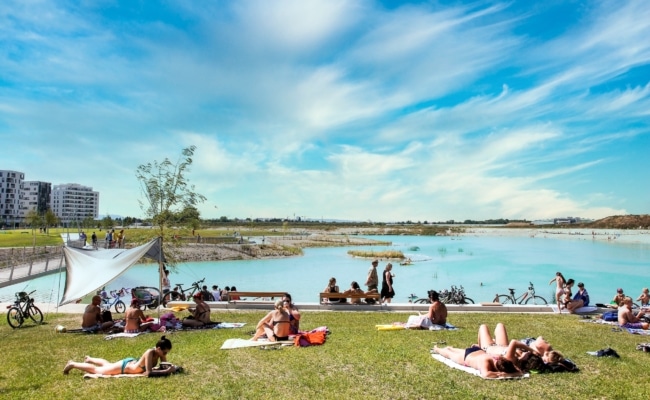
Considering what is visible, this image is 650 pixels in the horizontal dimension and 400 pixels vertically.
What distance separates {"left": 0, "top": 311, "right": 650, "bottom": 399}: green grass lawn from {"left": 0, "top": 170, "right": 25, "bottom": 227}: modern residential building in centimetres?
15694

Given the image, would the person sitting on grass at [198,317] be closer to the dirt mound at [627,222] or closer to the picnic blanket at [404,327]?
the picnic blanket at [404,327]

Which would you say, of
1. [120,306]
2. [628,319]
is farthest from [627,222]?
[120,306]

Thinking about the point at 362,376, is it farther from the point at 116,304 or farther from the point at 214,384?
the point at 116,304

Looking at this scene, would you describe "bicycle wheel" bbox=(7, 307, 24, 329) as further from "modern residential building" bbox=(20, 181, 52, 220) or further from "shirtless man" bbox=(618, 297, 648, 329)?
"modern residential building" bbox=(20, 181, 52, 220)

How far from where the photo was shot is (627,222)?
179375mm

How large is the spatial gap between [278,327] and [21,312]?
30.3 feet

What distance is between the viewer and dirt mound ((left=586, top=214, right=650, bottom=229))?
171 m

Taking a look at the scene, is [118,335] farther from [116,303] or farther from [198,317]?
[116,303]

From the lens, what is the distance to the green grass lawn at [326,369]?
788cm

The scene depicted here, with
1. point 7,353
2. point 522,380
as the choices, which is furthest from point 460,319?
point 7,353

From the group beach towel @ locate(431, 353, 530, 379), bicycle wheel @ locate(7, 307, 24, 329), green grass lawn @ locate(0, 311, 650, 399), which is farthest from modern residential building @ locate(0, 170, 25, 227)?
beach towel @ locate(431, 353, 530, 379)

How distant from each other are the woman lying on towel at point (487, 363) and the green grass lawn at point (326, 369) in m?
0.29

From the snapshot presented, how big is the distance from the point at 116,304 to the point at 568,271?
151ft

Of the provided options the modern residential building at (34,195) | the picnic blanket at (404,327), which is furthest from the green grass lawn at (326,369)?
the modern residential building at (34,195)
